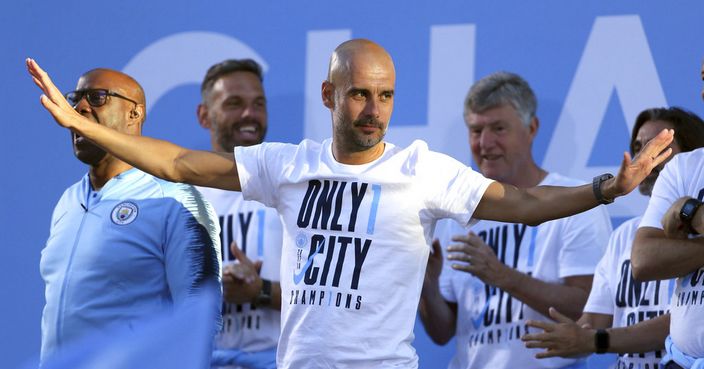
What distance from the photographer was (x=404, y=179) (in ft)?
11.0

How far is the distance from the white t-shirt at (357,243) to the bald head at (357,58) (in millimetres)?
248

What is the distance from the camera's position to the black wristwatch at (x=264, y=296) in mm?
4410

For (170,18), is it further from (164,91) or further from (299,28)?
(299,28)

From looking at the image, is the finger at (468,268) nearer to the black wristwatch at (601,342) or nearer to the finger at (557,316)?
the finger at (557,316)

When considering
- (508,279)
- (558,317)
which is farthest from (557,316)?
(508,279)

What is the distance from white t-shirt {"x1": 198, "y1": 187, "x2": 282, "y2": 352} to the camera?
4492mm

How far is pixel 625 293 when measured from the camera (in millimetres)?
4211

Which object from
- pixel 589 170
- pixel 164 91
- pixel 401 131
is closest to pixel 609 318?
pixel 589 170

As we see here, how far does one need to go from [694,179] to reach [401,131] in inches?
63.5

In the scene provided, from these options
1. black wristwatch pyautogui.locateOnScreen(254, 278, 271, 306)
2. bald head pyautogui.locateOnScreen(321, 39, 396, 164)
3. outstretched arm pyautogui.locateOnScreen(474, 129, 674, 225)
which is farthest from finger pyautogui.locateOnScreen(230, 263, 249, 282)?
outstretched arm pyautogui.locateOnScreen(474, 129, 674, 225)

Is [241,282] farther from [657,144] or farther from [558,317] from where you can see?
[657,144]

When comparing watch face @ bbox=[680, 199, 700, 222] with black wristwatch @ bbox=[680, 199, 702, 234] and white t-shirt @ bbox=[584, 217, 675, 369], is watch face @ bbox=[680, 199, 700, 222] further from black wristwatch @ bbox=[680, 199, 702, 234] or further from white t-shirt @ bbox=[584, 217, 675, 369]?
white t-shirt @ bbox=[584, 217, 675, 369]

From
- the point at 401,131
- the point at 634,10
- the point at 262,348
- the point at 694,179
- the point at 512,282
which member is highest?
the point at 634,10

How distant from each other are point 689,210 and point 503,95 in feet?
4.32
